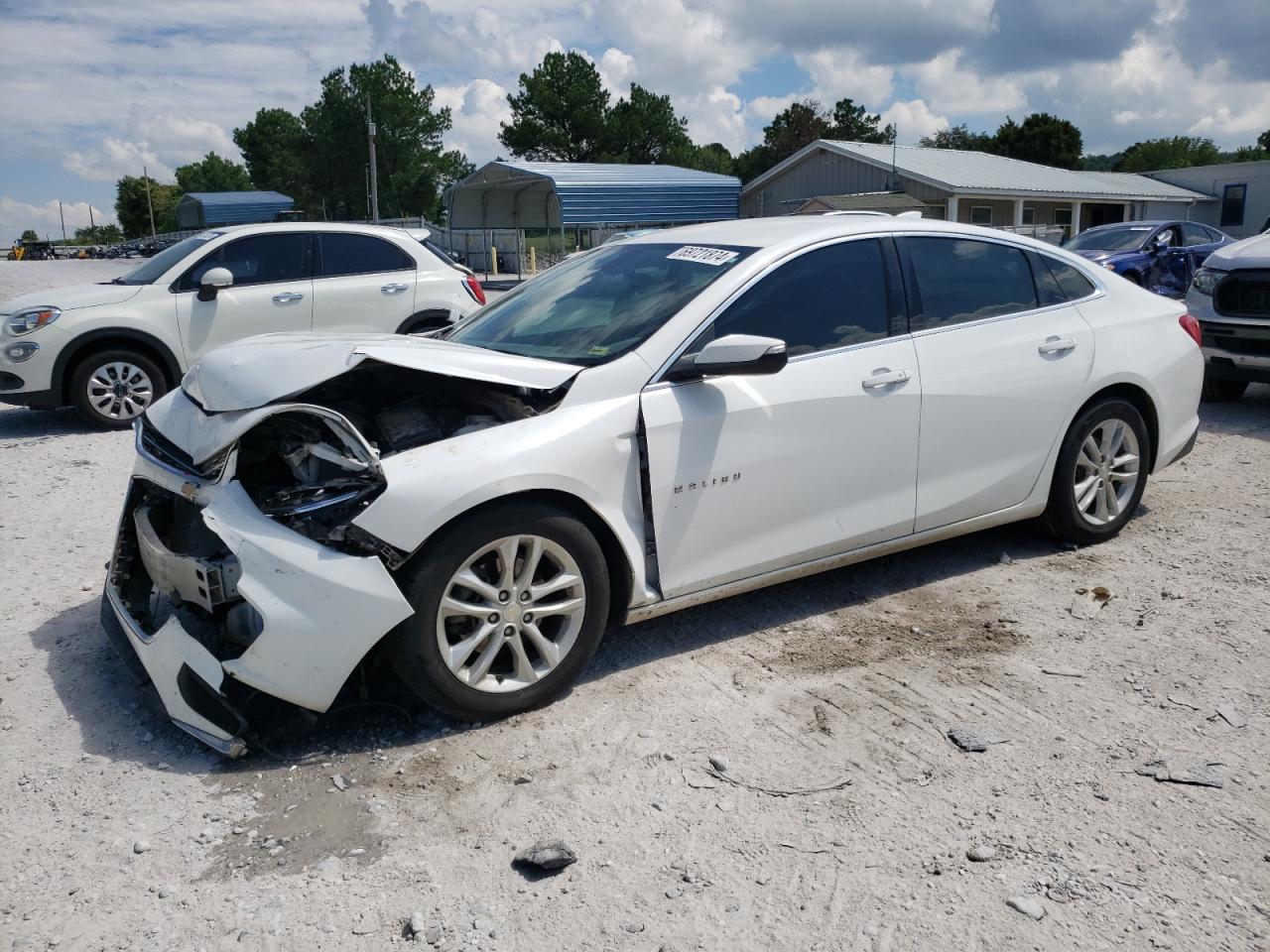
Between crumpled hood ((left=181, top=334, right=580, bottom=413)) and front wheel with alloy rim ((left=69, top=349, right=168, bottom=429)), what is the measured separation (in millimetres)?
5632

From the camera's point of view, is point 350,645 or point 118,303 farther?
point 118,303

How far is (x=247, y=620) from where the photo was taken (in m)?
3.24

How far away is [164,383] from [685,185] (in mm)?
22587

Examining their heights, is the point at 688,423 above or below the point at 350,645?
above

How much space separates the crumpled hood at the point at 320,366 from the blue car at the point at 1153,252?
42.4ft

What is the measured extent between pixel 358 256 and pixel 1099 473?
7015 millimetres

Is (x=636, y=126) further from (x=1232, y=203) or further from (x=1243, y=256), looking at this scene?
(x=1243, y=256)

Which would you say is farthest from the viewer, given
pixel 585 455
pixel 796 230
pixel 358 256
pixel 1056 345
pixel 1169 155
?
pixel 1169 155

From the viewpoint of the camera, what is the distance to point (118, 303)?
8.73 meters

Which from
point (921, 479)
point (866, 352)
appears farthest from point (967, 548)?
point (866, 352)

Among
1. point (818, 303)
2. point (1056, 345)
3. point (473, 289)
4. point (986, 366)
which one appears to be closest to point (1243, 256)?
point (1056, 345)

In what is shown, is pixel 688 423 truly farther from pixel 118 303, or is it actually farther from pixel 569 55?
pixel 569 55

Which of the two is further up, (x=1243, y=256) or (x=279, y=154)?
(x=279, y=154)

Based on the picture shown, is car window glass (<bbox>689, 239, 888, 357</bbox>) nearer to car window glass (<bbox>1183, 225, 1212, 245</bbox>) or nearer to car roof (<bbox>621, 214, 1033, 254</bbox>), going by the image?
car roof (<bbox>621, 214, 1033, 254</bbox>)
